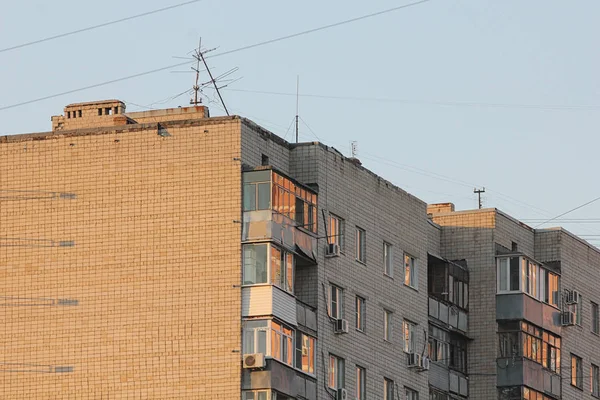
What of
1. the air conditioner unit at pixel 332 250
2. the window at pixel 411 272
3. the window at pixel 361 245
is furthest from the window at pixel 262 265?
the window at pixel 411 272

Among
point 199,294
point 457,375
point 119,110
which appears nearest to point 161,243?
point 199,294

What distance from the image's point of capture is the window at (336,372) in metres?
67.8

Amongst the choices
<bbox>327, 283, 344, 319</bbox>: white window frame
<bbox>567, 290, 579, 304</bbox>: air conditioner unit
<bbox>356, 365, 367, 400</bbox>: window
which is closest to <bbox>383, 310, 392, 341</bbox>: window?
<bbox>356, 365, 367, 400</bbox>: window

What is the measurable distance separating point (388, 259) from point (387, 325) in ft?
7.89

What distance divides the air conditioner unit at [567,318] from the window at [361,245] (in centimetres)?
1382

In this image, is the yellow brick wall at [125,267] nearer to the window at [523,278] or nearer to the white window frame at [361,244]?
the white window frame at [361,244]

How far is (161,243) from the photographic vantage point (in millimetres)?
64875

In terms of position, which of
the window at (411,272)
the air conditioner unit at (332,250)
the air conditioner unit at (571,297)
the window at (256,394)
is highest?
the air conditioner unit at (571,297)

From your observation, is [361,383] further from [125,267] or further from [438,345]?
[125,267]

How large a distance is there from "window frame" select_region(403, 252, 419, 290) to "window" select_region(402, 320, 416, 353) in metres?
1.45

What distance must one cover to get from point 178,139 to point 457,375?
18963mm

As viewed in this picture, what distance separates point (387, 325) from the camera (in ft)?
237

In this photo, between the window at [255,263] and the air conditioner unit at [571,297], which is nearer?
the window at [255,263]

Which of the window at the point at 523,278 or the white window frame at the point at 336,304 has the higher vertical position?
the window at the point at 523,278
